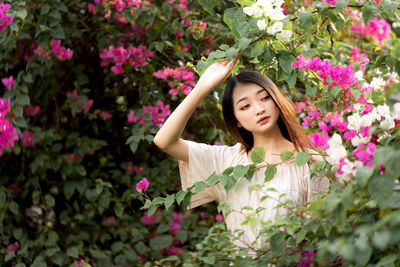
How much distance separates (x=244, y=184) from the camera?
170 cm

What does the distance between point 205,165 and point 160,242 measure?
3.52 ft

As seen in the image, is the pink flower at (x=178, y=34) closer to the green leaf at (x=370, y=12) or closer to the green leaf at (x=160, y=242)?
the green leaf at (x=160, y=242)

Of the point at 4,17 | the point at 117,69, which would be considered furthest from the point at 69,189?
the point at 4,17

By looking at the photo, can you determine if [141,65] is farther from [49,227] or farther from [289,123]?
[289,123]

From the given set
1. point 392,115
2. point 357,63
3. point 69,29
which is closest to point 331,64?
point 357,63

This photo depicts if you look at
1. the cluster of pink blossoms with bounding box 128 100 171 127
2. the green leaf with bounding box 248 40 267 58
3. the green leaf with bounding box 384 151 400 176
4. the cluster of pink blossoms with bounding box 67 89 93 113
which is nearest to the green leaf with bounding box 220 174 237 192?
the green leaf with bounding box 248 40 267 58

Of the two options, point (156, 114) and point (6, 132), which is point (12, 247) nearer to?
point (6, 132)

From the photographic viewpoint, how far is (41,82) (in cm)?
278

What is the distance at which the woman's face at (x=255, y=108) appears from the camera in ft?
5.52

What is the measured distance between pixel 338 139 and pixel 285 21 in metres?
0.36

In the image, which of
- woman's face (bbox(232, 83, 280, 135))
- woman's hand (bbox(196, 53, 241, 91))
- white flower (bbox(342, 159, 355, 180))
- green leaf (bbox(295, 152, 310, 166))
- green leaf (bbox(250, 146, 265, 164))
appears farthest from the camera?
woman's face (bbox(232, 83, 280, 135))

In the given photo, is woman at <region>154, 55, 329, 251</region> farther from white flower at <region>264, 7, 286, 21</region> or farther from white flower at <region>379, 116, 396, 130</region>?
white flower at <region>379, 116, 396, 130</region>

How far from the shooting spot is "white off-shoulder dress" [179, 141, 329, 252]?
1659 millimetres

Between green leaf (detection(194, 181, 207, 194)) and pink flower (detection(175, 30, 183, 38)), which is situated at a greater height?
pink flower (detection(175, 30, 183, 38))
